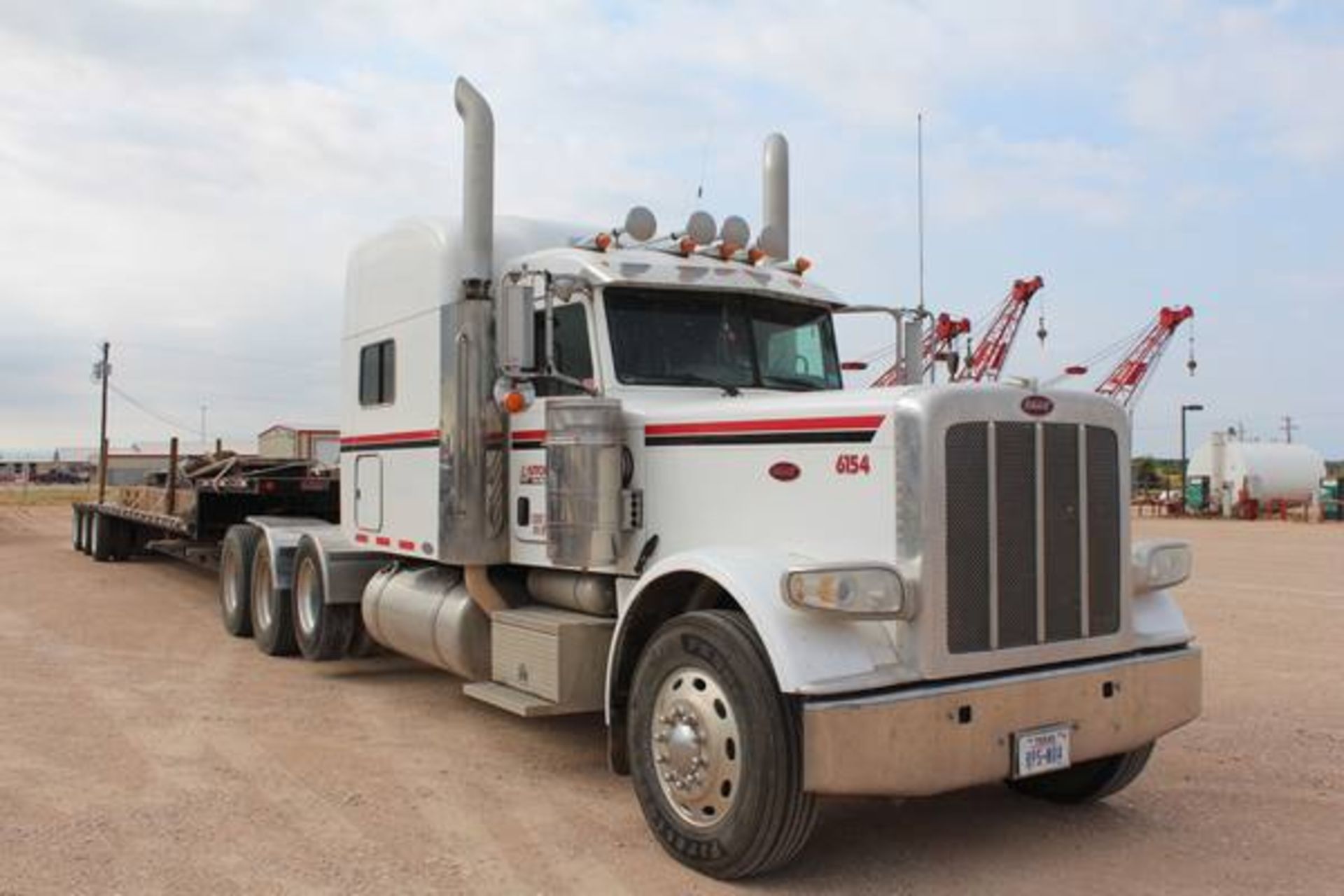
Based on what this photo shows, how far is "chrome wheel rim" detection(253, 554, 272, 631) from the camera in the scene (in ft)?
33.6

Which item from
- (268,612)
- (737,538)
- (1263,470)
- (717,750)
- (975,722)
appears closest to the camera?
(975,722)

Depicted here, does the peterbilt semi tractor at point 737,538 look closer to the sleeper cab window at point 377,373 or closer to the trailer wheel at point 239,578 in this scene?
the sleeper cab window at point 377,373

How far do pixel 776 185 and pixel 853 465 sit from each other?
4121 mm

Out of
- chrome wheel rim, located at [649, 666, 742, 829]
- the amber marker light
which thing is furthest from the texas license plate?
the amber marker light

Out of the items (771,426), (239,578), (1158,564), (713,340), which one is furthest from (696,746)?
(239,578)

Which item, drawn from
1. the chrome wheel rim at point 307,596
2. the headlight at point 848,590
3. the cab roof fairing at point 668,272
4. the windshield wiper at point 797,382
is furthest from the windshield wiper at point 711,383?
the chrome wheel rim at point 307,596

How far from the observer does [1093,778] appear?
5.62 metres

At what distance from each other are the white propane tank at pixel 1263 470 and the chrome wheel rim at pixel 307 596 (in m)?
44.4

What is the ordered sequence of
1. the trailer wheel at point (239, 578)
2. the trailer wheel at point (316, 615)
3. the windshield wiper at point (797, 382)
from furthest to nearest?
the trailer wheel at point (239, 578), the trailer wheel at point (316, 615), the windshield wiper at point (797, 382)

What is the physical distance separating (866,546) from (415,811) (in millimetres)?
2532

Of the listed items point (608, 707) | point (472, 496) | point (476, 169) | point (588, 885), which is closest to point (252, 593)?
point (472, 496)

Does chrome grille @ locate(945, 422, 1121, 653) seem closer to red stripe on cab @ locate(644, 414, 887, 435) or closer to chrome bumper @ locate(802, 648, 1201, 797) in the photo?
chrome bumper @ locate(802, 648, 1201, 797)

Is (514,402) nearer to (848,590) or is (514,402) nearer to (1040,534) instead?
(848,590)

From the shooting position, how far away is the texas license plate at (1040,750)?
4.66 meters
